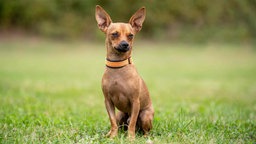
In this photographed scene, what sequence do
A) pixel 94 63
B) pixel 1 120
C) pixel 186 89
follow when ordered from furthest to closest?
pixel 94 63 < pixel 186 89 < pixel 1 120

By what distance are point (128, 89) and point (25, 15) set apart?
28994 millimetres

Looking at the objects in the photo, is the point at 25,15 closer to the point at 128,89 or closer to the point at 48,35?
the point at 48,35

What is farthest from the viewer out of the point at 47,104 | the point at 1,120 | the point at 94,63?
the point at 94,63

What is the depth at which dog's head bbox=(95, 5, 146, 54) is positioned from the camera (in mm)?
4787

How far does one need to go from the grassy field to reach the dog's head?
1.21 meters

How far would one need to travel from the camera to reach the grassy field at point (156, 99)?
512 centimetres

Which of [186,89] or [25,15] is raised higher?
[25,15]

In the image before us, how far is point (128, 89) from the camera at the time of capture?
16.1ft

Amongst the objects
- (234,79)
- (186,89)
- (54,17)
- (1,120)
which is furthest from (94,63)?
(1,120)

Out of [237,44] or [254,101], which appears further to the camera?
[237,44]

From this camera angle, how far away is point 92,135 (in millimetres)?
5055

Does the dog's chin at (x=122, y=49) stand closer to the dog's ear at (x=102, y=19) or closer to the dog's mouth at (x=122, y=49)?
the dog's mouth at (x=122, y=49)

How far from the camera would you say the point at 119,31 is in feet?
16.0

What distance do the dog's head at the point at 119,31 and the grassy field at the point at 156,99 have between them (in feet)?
3.98
